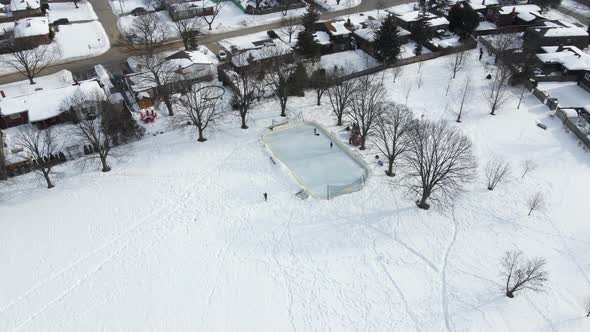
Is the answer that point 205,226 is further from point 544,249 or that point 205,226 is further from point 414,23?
point 414,23

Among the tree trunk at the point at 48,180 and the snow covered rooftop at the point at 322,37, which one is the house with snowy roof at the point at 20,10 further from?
the snow covered rooftop at the point at 322,37

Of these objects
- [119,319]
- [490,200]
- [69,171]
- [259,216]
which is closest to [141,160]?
[69,171]

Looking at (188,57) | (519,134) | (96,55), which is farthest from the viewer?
(96,55)

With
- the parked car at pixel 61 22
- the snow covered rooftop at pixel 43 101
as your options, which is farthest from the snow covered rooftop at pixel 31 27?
the snow covered rooftop at pixel 43 101

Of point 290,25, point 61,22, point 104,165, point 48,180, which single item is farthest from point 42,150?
point 290,25

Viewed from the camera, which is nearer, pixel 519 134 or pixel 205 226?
pixel 205 226

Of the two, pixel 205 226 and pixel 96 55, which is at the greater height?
pixel 96 55

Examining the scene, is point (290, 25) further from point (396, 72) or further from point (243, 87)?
point (243, 87)
